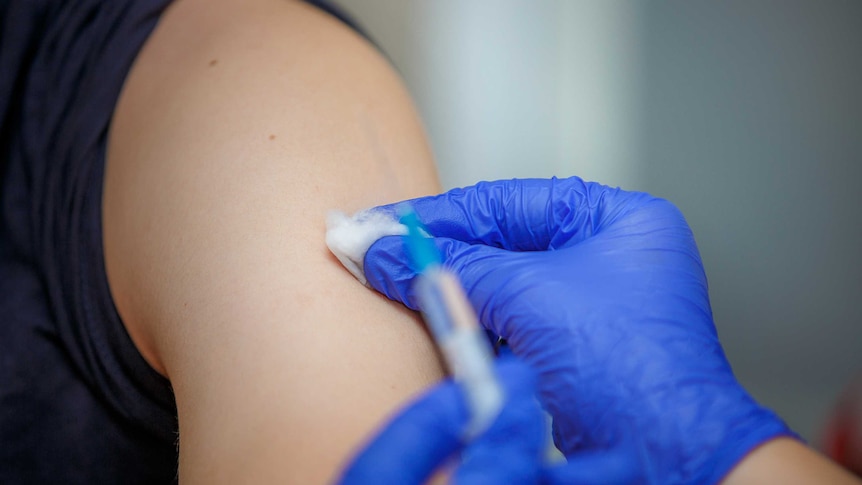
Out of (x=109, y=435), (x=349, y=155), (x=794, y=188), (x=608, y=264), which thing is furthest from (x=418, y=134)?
(x=794, y=188)

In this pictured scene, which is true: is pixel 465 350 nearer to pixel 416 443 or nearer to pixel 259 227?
pixel 416 443

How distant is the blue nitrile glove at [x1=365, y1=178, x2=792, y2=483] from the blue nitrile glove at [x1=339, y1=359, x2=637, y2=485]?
0.27 feet

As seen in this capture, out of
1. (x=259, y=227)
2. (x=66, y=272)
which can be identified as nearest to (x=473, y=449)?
(x=259, y=227)

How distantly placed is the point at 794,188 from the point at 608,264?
2.81 feet

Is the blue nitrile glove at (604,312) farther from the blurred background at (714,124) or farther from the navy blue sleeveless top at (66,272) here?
the blurred background at (714,124)

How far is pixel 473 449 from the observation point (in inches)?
18.2

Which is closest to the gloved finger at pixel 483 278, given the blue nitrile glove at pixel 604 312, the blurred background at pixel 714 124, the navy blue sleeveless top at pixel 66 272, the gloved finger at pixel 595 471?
the blue nitrile glove at pixel 604 312

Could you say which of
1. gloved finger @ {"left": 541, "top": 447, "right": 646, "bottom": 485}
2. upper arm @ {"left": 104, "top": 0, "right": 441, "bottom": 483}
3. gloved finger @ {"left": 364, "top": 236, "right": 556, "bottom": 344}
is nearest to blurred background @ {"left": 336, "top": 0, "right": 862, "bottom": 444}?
upper arm @ {"left": 104, "top": 0, "right": 441, "bottom": 483}

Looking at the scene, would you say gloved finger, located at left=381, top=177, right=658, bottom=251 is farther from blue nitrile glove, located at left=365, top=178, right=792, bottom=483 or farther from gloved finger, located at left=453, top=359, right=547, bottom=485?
gloved finger, located at left=453, top=359, right=547, bottom=485

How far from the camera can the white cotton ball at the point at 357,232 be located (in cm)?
66

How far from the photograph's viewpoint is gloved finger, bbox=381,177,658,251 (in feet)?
2.45

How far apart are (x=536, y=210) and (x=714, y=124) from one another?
75cm

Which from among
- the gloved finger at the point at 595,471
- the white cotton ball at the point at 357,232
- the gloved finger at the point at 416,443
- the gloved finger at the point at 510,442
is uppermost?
the white cotton ball at the point at 357,232

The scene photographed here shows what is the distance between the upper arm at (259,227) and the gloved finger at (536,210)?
7cm
